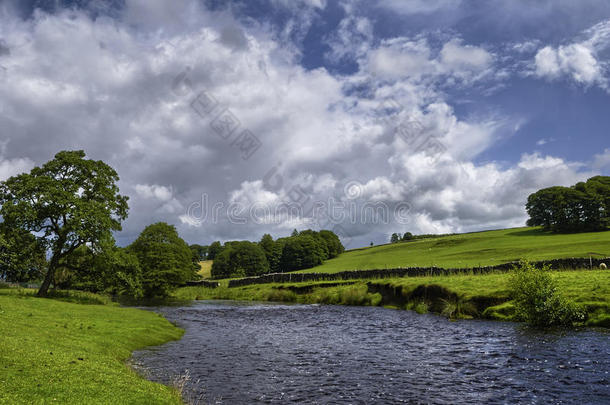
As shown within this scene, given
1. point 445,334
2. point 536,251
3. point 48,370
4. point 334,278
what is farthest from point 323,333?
point 536,251

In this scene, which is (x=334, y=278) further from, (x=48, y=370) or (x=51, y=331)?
(x=48, y=370)

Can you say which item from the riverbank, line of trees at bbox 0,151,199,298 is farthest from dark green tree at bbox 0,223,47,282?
the riverbank

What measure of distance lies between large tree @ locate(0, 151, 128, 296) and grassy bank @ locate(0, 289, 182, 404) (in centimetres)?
1196

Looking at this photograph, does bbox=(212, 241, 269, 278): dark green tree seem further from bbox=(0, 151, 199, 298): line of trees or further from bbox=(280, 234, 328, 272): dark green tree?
bbox=(0, 151, 199, 298): line of trees

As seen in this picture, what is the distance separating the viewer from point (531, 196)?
134250 mm

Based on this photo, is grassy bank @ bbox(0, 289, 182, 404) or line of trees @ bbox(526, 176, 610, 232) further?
line of trees @ bbox(526, 176, 610, 232)

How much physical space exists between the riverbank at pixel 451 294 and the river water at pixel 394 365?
403 centimetres

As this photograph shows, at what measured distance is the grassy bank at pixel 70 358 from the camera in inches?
475

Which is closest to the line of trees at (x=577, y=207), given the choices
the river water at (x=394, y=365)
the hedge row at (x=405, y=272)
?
the hedge row at (x=405, y=272)

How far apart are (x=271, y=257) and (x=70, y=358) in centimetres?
14865

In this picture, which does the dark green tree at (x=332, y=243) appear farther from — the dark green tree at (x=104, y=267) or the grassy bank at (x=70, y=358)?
the grassy bank at (x=70, y=358)

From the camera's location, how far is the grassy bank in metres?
12.1

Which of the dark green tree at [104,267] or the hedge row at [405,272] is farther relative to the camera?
the hedge row at [405,272]

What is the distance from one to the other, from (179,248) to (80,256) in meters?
52.4
